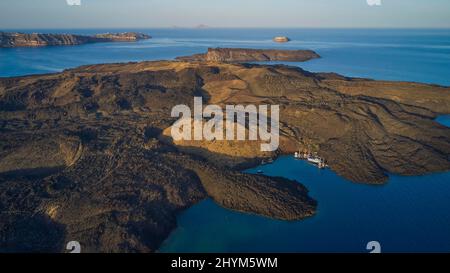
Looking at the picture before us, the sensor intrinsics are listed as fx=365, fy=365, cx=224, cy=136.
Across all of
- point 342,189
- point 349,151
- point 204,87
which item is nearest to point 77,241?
point 342,189

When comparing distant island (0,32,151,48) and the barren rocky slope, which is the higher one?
distant island (0,32,151,48)

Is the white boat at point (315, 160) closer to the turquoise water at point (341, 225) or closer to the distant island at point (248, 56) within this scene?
the turquoise water at point (341, 225)

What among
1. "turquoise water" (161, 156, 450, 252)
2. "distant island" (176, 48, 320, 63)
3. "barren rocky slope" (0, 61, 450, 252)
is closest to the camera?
"turquoise water" (161, 156, 450, 252)

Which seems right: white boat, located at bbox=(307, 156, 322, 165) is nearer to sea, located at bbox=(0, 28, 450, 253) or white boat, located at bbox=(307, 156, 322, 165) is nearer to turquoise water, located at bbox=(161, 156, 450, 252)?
sea, located at bbox=(0, 28, 450, 253)

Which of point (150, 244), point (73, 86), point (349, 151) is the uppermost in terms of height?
point (73, 86)

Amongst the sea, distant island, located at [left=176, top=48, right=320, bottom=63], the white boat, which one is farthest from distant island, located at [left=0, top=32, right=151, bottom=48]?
the white boat

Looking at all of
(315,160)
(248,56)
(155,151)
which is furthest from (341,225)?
(248,56)

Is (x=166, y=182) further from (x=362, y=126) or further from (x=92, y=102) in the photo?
(x=92, y=102)

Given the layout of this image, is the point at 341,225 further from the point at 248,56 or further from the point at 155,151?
the point at 248,56
